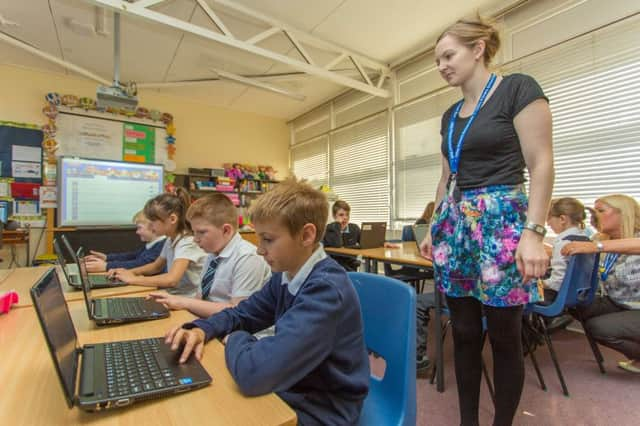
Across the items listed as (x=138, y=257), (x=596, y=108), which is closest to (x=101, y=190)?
(x=138, y=257)

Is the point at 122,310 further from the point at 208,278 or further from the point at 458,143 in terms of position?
the point at 458,143

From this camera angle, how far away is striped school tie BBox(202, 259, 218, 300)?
4.49 feet

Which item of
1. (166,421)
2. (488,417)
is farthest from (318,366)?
(488,417)

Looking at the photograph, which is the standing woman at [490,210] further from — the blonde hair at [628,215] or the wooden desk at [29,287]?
the blonde hair at [628,215]

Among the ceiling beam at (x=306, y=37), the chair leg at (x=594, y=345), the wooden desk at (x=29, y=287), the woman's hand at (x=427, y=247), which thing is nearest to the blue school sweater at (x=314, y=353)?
the woman's hand at (x=427, y=247)

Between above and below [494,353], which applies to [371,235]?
above

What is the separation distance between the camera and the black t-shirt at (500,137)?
0.98 metres

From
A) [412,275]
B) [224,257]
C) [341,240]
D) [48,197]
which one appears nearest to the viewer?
[224,257]

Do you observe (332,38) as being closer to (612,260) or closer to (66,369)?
(612,260)

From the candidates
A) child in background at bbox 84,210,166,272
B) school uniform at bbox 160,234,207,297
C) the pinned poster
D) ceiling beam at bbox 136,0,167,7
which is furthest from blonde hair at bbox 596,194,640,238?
the pinned poster

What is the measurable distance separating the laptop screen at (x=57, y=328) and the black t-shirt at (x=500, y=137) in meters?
1.06

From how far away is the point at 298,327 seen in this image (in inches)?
24.0

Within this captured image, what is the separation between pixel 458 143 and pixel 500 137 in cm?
13

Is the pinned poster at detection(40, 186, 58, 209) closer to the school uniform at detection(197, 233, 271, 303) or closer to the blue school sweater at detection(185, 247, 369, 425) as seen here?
the school uniform at detection(197, 233, 271, 303)
